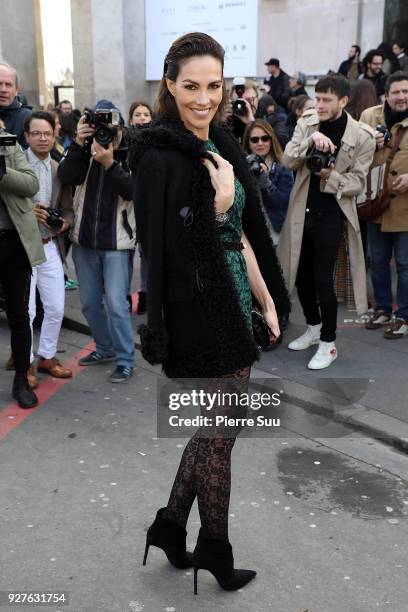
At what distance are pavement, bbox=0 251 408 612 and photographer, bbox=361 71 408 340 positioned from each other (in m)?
0.82

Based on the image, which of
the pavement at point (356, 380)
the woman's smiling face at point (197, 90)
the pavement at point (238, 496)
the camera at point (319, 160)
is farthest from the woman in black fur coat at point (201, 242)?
the camera at point (319, 160)

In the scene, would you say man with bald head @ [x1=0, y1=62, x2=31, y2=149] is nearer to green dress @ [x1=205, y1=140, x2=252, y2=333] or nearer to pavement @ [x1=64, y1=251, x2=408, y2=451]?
pavement @ [x1=64, y1=251, x2=408, y2=451]

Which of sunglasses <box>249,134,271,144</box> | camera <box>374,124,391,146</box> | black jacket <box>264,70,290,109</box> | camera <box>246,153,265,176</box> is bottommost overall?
camera <box>246,153,265,176</box>

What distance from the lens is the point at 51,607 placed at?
257 cm

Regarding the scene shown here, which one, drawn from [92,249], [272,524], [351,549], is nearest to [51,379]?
[92,249]

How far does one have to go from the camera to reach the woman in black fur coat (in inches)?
88.0

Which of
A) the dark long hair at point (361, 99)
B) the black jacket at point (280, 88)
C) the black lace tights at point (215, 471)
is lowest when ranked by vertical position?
the black lace tights at point (215, 471)

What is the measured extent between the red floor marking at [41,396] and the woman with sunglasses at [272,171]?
1.90m

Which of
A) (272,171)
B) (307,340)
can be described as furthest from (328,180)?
(307,340)

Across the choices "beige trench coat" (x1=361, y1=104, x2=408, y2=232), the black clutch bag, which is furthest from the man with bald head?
the black clutch bag

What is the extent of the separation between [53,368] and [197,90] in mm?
3195

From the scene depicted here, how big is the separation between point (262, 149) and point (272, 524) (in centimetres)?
321

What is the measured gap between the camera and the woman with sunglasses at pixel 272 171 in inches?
212
